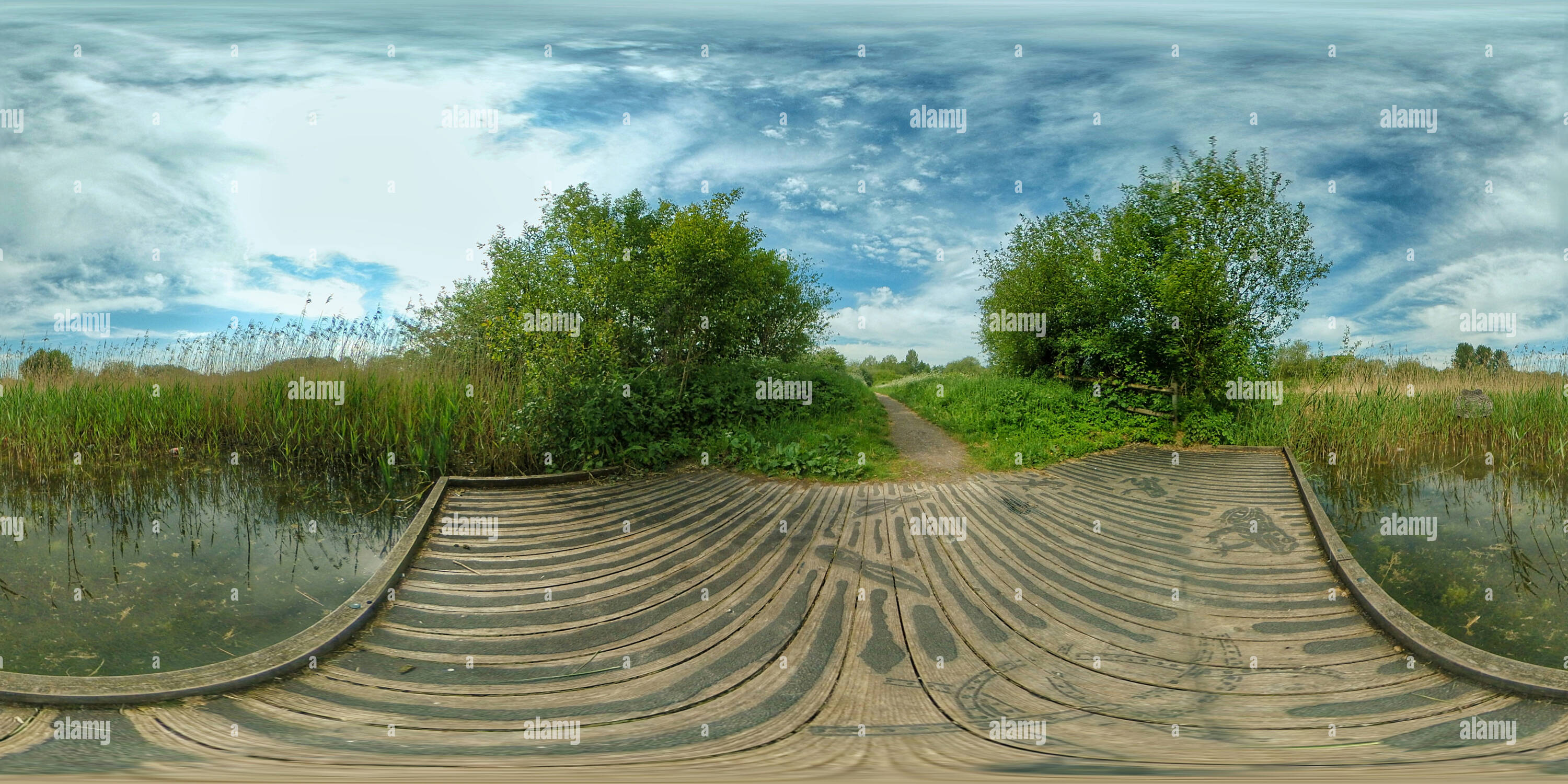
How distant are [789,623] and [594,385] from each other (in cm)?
418

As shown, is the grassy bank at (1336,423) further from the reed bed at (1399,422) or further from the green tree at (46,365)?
the green tree at (46,365)

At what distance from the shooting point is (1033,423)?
395 inches

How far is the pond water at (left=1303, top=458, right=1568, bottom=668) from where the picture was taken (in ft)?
13.5

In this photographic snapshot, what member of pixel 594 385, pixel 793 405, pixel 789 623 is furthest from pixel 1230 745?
pixel 793 405

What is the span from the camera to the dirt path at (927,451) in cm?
775

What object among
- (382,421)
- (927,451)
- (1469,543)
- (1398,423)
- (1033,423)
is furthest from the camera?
(1033,423)

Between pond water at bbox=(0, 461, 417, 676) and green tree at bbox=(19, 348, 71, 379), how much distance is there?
9.69 feet

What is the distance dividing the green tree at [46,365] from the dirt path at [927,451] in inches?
447

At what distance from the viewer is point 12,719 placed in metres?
2.73

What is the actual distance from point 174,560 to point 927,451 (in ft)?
26.1

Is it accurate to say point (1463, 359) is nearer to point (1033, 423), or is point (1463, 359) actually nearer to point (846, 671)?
point (1033, 423)

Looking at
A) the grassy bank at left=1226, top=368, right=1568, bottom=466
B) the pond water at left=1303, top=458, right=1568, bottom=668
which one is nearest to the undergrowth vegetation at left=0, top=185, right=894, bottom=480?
the pond water at left=1303, top=458, right=1568, bottom=668

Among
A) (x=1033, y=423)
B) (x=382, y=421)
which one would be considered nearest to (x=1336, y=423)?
(x=1033, y=423)

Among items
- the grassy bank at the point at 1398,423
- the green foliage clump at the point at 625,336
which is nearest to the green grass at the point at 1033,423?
the grassy bank at the point at 1398,423
